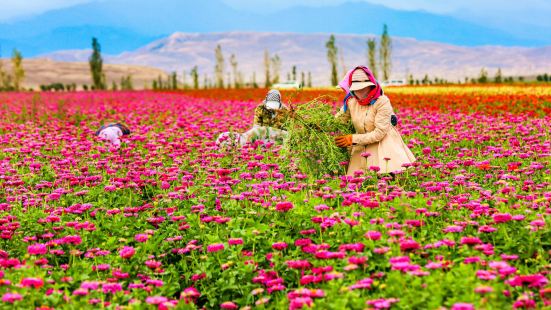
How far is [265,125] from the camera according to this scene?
9.80m

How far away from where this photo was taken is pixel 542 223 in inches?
194

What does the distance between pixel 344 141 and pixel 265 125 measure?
2239 millimetres

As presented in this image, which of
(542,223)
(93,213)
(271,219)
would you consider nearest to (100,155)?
(93,213)

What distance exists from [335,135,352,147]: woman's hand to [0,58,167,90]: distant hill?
340 ft

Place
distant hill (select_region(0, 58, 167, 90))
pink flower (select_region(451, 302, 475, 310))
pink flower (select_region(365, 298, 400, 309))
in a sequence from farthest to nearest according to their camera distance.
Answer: distant hill (select_region(0, 58, 167, 90)) < pink flower (select_region(365, 298, 400, 309)) < pink flower (select_region(451, 302, 475, 310))

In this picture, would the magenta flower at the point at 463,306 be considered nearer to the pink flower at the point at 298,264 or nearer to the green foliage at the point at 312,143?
the pink flower at the point at 298,264

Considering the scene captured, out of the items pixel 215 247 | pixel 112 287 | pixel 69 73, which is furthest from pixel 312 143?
pixel 69 73

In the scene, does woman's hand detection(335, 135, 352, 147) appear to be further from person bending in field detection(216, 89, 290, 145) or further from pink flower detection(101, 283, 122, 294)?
pink flower detection(101, 283, 122, 294)

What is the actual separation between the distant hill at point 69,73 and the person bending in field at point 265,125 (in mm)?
101117

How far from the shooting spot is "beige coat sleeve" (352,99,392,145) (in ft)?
25.2

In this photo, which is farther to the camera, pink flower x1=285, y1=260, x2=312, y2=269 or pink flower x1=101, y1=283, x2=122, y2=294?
pink flower x1=285, y1=260, x2=312, y2=269

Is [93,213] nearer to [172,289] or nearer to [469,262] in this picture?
[172,289]

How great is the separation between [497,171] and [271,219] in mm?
2975

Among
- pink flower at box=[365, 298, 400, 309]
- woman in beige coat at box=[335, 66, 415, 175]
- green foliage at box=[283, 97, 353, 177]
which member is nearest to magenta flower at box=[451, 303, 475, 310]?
pink flower at box=[365, 298, 400, 309]
